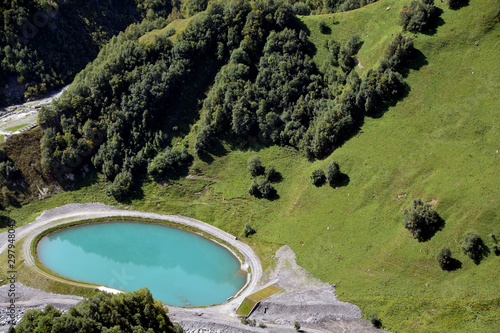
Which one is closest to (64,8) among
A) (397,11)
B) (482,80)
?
(397,11)

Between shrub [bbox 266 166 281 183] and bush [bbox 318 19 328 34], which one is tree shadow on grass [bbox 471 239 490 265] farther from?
bush [bbox 318 19 328 34]

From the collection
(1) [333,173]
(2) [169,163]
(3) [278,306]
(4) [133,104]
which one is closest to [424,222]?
(1) [333,173]

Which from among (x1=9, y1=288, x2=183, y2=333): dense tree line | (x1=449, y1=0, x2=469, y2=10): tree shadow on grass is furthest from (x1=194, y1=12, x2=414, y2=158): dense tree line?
(x1=9, y1=288, x2=183, y2=333): dense tree line

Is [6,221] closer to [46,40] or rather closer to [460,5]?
[46,40]

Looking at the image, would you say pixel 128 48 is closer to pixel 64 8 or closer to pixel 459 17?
pixel 64 8

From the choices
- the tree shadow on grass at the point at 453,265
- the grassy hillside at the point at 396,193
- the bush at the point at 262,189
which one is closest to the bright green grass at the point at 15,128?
the grassy hillside at the point at 396,193

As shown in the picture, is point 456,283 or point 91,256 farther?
point 91,256
